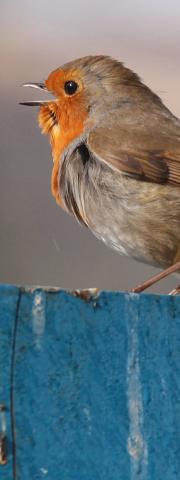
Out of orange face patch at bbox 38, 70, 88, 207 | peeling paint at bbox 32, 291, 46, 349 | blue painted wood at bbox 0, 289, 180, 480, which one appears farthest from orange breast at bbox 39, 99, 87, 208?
peeling paint at bbox 32, 291, 46, 349

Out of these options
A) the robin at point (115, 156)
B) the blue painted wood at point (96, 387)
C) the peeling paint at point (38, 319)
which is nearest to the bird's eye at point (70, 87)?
the robin at point (115, 156)

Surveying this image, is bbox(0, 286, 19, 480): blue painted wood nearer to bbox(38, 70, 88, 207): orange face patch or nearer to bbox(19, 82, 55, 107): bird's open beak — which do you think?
bbox(38, 70, 88, 207): orange face patch

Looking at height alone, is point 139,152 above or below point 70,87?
below

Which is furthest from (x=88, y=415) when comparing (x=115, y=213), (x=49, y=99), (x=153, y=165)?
(x=49, y=99)

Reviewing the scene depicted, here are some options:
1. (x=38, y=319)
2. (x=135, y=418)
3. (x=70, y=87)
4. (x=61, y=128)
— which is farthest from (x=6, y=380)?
(x=70, y=87)

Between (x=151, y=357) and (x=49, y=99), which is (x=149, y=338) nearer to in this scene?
(x=151, y=357)

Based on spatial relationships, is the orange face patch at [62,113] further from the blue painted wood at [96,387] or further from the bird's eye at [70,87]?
the blue painted wood at [96,387]

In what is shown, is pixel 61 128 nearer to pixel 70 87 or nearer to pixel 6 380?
pixel 70 87

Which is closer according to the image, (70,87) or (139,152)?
(139,152)

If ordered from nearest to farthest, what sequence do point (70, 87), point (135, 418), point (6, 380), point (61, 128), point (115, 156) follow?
1. point (6, 380)
2. point (135, 418)
3. point (115, 156)
4. point (61, 128)
5. point (70, 87)
